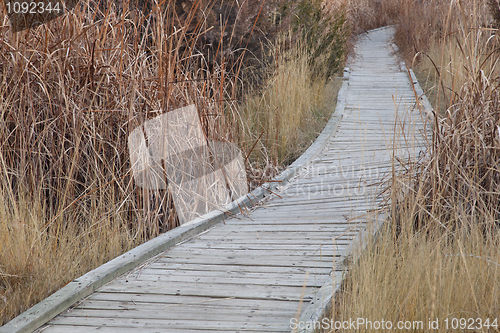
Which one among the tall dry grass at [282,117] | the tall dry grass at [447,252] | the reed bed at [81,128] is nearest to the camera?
the tall dry grass at [447,252]

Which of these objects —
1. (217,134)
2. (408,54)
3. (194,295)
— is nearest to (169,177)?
(217,134)

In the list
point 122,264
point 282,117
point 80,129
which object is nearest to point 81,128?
point 80,129

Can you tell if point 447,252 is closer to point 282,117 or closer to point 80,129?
point 80,129

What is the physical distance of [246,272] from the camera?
3023mm

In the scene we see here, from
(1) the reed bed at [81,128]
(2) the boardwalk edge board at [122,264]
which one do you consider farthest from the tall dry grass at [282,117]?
(1) the reed bed at [81,128]

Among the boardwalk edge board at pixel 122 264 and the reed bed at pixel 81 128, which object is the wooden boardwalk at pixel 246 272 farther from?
the reed bed at pixel 81 128

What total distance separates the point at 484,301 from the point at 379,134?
4.29 m

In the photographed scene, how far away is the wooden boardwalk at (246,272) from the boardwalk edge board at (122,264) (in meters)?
0.04

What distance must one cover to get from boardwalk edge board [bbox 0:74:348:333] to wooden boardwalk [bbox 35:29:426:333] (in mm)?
45

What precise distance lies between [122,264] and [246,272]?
0.74 m

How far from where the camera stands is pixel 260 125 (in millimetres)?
5992

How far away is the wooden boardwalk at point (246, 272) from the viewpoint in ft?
8.20

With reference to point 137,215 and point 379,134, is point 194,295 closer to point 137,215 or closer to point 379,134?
point 137,215

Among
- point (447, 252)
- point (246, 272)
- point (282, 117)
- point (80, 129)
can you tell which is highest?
point (80, 129)
